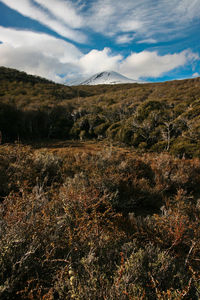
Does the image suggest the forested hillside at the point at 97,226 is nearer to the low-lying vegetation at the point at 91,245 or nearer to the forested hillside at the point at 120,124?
the low-lying vegetation at the point at 91,245

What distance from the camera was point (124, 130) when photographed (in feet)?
95.9

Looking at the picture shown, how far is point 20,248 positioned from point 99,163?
4.04 meters

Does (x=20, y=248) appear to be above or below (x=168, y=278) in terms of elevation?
above

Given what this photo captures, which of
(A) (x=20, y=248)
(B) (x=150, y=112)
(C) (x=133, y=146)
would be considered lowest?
(C) (x=133, y=146)

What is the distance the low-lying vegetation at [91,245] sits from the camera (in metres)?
1.62

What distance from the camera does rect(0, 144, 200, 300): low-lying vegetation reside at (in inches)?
63.7

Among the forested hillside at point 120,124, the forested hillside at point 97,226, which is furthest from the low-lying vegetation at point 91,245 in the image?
the forested hillside at point 120,124

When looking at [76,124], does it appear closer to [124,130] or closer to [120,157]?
[124,130]

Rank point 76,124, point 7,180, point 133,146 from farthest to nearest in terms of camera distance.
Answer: point 76,124
point 133,146
point 7,180

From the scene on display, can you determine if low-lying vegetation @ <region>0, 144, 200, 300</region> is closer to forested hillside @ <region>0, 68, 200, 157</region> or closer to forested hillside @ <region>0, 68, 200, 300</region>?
forested hillside @ <region>0, 68, 200, 300</region>

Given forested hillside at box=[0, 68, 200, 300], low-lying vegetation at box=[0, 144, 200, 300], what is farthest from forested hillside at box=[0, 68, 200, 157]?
low-lying vegetation at box=[0, 144, 200, 300]

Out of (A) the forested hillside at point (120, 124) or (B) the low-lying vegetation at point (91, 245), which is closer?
(B) the low-lying vegetation at point (91, 245)

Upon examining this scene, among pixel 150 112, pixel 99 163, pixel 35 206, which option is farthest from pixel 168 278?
pixel 150 112

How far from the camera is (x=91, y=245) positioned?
73.4 inches
